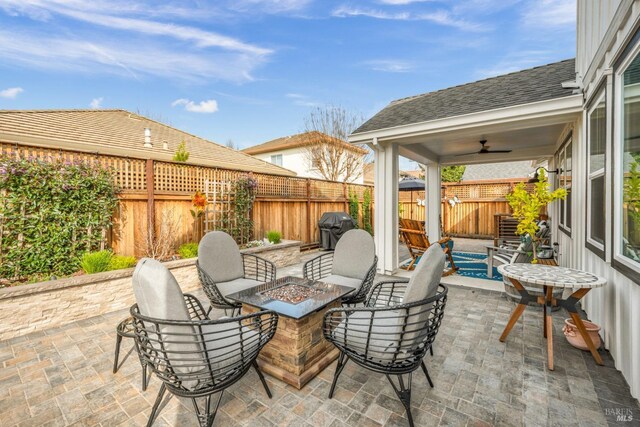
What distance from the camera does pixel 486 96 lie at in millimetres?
4891

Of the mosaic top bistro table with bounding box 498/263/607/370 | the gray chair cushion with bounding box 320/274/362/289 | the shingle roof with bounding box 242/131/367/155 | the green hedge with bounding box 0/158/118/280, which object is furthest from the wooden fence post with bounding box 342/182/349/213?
the mosaic top bistro table with bounding box 498/263/607/370

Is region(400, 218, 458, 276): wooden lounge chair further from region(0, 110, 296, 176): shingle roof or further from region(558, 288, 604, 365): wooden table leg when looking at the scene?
region(0, 110, 296, 176): shingle roof

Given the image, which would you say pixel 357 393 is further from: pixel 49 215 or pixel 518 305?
pixel 49 215

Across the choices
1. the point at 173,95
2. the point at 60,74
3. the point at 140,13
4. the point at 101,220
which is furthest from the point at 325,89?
the point at 101,220

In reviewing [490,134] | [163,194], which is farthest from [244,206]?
[490,134]

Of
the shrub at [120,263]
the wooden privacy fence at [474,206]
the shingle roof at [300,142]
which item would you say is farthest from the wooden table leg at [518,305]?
the shingle roof at [300,142]

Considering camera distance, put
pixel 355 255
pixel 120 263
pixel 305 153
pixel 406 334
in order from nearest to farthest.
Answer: pixel 406 334 → pixel 355 255 → pixel 120 263 → pixel 305 153

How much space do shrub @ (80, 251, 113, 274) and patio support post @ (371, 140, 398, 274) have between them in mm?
4709

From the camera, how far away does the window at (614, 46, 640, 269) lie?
203 cm

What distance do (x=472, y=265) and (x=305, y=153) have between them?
11.3 metres

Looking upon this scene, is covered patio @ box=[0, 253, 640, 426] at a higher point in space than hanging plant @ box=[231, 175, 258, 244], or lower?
lower

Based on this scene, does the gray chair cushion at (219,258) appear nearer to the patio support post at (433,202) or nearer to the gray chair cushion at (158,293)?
the gray chair cushion at (158,293)

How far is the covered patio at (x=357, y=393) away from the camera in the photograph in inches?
74.2

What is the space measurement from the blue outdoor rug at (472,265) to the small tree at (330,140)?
7.87 meters
